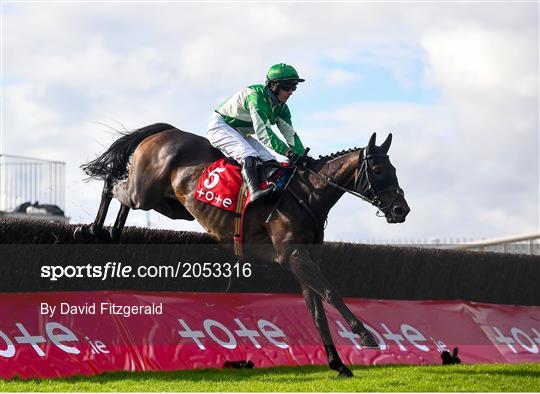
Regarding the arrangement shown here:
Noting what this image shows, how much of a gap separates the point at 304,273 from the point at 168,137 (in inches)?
75.3

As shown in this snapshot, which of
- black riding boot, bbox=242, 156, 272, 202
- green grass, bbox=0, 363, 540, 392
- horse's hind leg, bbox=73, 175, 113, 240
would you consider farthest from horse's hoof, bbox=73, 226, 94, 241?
black riding boot, bbox=242, 156, 272, 202

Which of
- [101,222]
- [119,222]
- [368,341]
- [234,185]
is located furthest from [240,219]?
[368,341]

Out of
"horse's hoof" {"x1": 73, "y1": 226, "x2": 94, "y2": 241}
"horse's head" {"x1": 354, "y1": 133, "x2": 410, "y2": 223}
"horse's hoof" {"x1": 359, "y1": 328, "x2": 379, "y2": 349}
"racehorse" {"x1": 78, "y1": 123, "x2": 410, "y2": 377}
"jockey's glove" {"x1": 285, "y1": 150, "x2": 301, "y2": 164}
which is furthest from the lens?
"horse's hoof" {"x1": 73, "y1": 226, "x2": 94, "y2": 241}

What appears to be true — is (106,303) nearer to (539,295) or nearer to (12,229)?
(12,229)

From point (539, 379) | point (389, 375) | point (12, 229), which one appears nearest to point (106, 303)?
point (12, 229)

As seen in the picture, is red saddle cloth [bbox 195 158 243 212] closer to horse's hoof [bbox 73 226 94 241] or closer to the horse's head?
the horse's head

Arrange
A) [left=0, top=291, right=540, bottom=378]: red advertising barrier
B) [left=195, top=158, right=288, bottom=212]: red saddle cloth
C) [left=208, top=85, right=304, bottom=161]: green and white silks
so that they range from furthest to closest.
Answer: [left=0, top=291, right=540, bottom=378]: red advertising barrier < [left=195, top=158, right=288, bottom=212]: red saddle cloth < [left=208, top=85, right=304, bottom=161]: green and white silks

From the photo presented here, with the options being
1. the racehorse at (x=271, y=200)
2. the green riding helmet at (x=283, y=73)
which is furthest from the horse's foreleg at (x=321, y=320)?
the green riding helmet at (x=283, y=73)

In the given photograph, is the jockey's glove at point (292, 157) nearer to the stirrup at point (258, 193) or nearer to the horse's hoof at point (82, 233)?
the stirrup at point (258, 193)

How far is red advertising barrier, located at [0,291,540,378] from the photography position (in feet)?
28.6

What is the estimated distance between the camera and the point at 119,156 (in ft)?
30.5

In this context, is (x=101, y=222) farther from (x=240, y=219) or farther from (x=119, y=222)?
(x=240, y=219)

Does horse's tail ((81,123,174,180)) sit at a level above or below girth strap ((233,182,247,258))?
above

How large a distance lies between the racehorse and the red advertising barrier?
0.84 meters
